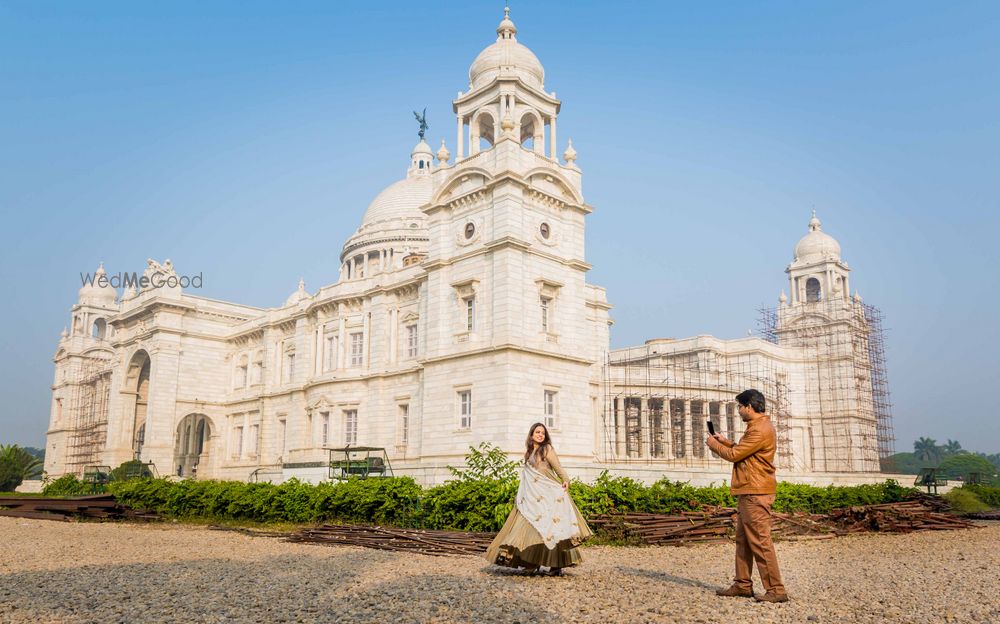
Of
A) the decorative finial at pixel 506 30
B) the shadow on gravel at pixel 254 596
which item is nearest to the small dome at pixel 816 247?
the decorative finial at pixel 506 30

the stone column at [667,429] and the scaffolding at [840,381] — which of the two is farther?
the scaffolding at [840,381]

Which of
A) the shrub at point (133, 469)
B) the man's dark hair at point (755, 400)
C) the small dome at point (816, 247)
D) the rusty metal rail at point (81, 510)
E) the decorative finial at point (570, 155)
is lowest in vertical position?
the rusty metal rail at point (81, 510)

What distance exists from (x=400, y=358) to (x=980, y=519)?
22904mm

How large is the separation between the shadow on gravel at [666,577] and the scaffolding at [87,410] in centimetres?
4788

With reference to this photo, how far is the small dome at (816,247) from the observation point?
60.4 metres

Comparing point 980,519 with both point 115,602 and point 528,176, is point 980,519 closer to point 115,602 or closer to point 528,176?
point 528,176

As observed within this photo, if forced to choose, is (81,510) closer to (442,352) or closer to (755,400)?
(442,352)

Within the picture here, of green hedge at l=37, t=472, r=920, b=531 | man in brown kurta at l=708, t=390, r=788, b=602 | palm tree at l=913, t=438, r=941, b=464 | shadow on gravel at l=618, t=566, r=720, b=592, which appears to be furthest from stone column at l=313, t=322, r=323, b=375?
palm tree at l=913, t=438, r=941, b=464

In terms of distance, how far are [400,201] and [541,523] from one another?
48600 millimetres

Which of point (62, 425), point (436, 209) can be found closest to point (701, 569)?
point (436, 209)

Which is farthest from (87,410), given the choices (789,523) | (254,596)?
(254,596)

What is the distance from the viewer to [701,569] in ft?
37.3

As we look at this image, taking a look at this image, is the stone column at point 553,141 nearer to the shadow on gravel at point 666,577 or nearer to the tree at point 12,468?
the shadow on gravel at point 666,577

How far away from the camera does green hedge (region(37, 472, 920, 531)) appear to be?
15234 mm
